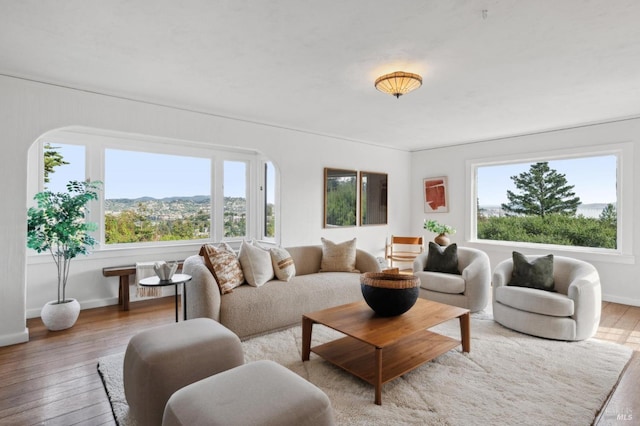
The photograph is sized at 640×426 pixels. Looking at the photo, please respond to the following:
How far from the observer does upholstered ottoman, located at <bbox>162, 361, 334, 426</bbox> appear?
1.35 m

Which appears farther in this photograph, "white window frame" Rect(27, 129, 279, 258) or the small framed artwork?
the small framed artwork

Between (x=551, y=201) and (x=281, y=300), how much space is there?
4.83 meters

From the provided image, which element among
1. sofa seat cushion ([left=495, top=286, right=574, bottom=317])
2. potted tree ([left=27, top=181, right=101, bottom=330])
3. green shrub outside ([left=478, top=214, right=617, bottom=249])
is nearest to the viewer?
sofa seat cushion ([left=495, top=286, right=574, bottom=317])

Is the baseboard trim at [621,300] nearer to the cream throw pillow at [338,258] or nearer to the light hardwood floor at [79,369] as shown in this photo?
the light hardwood floor at [79,369]

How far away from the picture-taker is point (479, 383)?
2438 mm

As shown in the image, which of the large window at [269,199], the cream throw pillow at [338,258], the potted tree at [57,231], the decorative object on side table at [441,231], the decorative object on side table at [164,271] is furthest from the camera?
the large window at [269,199]

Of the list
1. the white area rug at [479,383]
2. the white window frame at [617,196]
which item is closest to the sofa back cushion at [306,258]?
the white area rug at [479,383]

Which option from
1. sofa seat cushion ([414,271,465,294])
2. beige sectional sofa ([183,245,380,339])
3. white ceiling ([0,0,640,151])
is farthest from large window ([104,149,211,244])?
sofa seat cushion ([414,271,465,294])

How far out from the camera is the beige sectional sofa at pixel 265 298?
3043 millimetres

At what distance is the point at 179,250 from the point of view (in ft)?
17.2

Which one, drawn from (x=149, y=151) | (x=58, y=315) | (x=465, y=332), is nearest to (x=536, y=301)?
(x=465, y=332)

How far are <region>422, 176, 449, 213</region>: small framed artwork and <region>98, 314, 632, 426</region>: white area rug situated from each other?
141 inches

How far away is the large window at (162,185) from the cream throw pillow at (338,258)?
2.01 m

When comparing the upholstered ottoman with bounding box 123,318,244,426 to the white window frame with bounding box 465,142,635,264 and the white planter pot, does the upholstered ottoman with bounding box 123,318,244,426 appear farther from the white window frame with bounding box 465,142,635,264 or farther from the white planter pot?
the white window frame with bounding box 465,142,635,264
